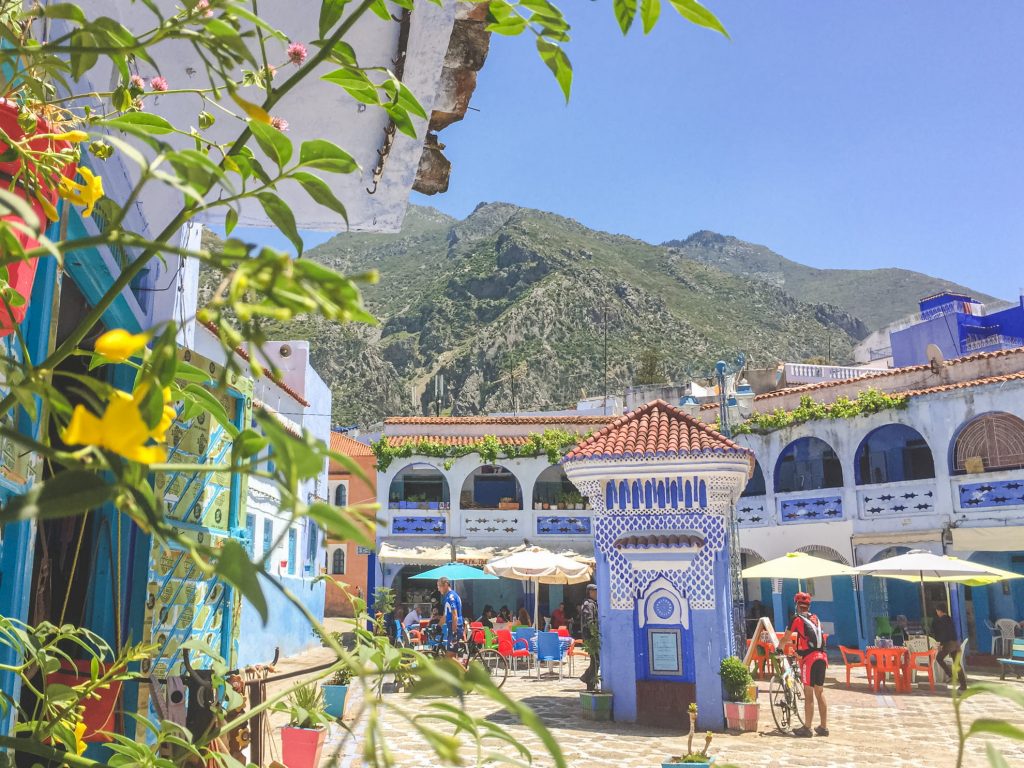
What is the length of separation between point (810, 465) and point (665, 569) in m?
13.9

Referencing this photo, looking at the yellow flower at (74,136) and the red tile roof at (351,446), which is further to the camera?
the red tile roof at (351,446)

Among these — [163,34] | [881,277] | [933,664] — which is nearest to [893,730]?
[933,664]

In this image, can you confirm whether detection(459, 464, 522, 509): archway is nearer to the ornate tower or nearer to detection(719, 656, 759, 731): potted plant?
the ornate tower

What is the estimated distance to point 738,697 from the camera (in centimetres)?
934

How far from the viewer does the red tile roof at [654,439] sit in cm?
948

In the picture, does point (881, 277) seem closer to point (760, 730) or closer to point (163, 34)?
point (760, 730)

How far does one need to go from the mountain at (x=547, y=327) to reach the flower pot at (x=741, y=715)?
5625 centimetres

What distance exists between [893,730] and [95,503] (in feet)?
36.4

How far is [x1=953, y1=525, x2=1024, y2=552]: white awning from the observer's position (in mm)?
16956

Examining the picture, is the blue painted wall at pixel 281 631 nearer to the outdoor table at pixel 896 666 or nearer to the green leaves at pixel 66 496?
the outdoor table at pixel 896 666

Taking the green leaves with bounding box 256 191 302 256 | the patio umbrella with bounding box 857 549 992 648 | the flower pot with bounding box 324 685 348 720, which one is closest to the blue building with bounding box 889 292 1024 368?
the patio umbrella with bounding box 857 549 992 648

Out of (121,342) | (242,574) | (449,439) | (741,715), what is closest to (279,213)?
(121,342)

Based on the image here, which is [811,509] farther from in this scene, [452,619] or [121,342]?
[121,342]

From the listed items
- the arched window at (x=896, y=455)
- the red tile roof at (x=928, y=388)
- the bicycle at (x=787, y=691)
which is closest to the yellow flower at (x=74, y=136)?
the bicycle at (x=787, y=691)
